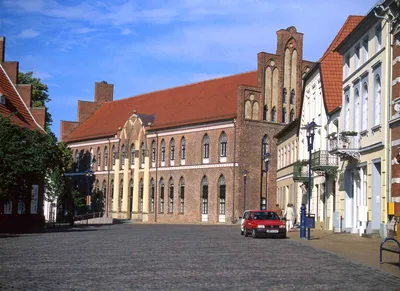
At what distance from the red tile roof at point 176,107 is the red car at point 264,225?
33.5 metres

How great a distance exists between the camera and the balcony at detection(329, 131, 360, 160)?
3344cm

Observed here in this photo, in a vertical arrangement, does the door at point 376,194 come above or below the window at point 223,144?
below

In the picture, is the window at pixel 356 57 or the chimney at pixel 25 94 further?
the chimney at pixel 25 94

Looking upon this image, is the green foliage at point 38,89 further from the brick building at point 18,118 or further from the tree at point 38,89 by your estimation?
the brick building at point 18,118

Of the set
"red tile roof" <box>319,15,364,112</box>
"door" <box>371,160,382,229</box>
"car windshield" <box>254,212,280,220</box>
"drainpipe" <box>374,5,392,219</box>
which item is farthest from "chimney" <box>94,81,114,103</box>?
"drainpipe" <box>374,5,392,219</box>

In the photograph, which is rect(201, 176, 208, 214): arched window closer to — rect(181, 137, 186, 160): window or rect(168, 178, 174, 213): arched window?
rect(181, 137, 186, 160): window

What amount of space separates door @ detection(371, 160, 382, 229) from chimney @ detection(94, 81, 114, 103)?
233ft

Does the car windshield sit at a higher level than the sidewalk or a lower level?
higher

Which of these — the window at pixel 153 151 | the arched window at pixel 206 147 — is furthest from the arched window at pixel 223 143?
the window at pixel 153 151

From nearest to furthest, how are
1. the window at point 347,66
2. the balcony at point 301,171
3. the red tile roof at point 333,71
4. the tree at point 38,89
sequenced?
the window at point 347,66, the red tile roof at point 333,71, the balcony at point 301,171, the tree at point 38,89

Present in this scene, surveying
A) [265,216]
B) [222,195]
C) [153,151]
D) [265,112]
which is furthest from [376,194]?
[153,151]

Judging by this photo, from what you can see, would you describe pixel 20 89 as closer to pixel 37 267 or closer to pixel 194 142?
pixel 194 142

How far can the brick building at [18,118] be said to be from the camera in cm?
4385

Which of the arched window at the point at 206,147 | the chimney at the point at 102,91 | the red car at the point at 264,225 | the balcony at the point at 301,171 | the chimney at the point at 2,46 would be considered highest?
the chimney at the point at 102,91
